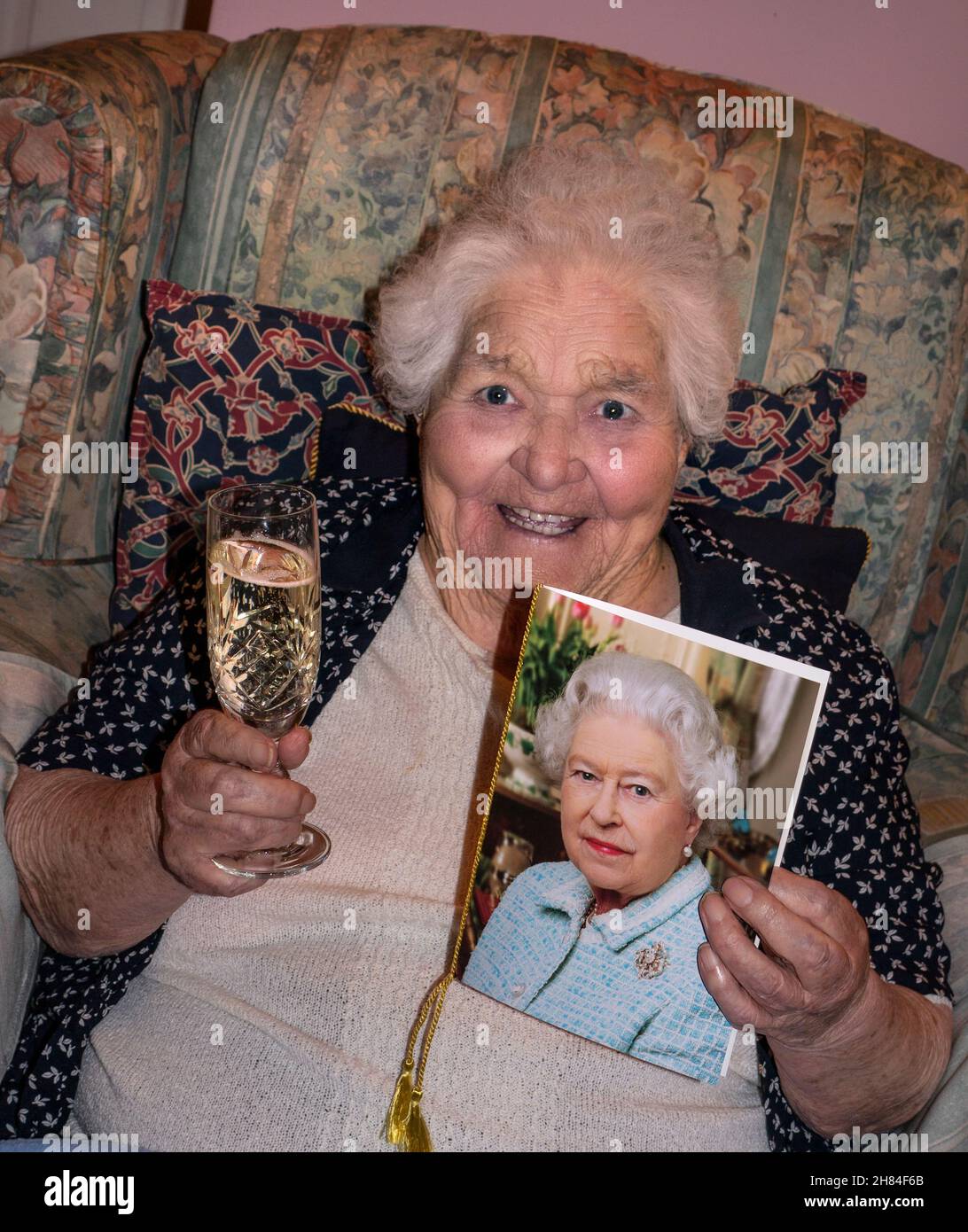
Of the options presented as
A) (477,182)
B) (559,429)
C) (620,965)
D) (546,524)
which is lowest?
(620,965)

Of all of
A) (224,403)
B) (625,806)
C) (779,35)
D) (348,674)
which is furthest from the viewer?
(779,35)

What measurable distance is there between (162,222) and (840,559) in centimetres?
121

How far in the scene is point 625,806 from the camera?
1153 millimetres

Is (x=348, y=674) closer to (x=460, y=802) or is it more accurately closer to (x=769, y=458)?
(x=460, y=802)

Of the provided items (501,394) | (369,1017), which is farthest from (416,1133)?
(501,394)

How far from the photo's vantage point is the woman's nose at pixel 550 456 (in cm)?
144

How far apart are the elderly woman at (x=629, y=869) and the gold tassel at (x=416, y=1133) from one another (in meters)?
0.19

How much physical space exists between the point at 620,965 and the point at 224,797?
406 mm

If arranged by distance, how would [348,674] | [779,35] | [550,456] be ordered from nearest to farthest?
[550,456], [348,674], [779,35]

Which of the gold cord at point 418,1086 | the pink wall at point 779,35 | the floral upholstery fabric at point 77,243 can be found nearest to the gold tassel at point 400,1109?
the gold cord at point 418,1086

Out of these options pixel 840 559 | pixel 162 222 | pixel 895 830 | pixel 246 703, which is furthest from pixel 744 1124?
pixel 162 222

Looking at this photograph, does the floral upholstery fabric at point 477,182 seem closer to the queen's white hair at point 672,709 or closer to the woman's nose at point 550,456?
the woman's nose at point 550,456

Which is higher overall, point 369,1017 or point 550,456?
point 550,456

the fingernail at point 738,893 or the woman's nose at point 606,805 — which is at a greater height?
the woman's nose at point 606,805
